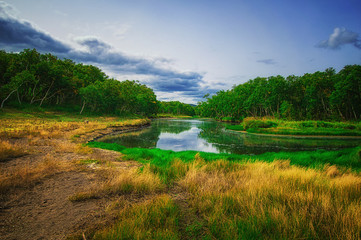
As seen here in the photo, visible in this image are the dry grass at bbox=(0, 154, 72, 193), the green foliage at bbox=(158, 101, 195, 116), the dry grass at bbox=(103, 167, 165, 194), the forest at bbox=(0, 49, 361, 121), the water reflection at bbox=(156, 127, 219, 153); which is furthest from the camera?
the green foliage at bbox=(158, 101, 195, 116)

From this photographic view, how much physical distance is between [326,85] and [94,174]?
6004 centimetres

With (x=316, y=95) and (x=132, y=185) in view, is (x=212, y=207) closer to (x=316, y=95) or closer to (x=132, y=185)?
(x=132, y=185)

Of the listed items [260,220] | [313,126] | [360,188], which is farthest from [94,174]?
[313,126]

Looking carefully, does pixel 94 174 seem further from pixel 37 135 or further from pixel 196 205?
pixel 37 135

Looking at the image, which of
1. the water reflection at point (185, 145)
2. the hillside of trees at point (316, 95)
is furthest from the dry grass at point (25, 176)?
the hillside of trees at point (316, 95)

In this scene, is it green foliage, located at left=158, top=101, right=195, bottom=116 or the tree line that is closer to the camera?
the tree line

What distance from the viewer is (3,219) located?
11.4ft

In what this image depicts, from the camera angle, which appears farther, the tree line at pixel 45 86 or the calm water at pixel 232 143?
the tree line at pixel 45 86

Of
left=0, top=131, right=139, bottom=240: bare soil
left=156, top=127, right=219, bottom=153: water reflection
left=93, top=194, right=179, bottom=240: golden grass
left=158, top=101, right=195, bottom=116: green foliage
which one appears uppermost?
left=158, top=101, right=195, bottom=116: green foliage

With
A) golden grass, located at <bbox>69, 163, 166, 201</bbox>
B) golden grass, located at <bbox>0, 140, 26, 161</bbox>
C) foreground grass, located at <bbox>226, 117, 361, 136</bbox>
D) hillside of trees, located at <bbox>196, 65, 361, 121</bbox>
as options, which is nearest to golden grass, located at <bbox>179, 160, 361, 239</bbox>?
golden grass, located at <bbox>69, 163, 166, 201</bbox>

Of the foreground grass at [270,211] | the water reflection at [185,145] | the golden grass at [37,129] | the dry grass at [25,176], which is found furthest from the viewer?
the water reflection at [185,145]

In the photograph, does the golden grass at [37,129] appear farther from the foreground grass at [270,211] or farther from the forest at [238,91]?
the forest at [238,91]

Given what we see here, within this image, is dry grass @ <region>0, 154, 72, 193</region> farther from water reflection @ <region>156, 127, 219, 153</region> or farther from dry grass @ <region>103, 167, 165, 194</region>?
water reflection @ <region>156, 127, 219, 153</region>

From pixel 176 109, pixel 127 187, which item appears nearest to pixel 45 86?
pixel 127 187
